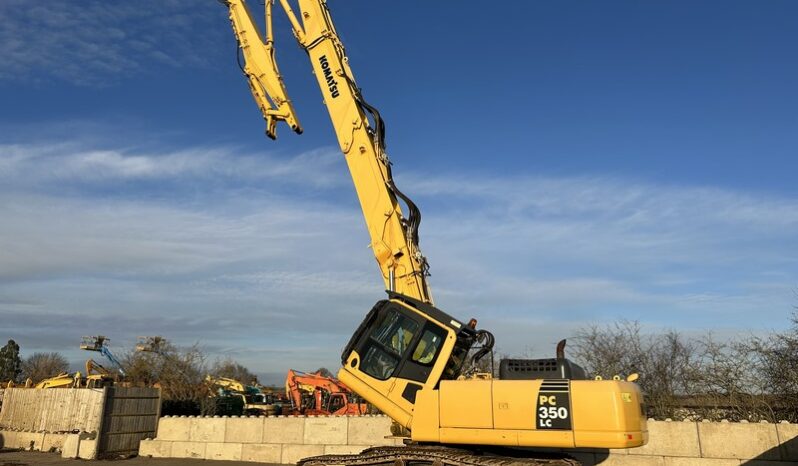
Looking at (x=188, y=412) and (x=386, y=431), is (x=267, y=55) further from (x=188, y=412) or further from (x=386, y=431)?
(x=188, y=412)

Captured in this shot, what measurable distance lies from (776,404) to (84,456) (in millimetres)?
19594

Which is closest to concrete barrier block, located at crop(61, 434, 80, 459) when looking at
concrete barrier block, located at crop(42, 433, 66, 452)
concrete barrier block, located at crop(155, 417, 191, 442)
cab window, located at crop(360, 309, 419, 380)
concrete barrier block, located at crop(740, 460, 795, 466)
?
concrete barrier block, located at crop(42, 433, 66, 452)

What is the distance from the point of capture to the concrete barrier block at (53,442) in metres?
19.1

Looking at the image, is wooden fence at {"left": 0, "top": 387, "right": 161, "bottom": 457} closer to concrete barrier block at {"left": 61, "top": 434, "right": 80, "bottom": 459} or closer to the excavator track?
concrete barrier block at {"left": 61, "top": 434, "right": 80, "bottom": 459}

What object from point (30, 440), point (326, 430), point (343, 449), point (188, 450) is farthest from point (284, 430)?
point (30, 440)

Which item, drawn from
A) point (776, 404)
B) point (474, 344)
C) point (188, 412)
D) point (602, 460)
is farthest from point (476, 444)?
point (188, 412)

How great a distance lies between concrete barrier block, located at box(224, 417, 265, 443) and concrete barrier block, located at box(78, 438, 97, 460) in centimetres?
408

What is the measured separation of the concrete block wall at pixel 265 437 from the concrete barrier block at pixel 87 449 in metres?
1.35

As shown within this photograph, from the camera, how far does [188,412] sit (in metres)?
21.1

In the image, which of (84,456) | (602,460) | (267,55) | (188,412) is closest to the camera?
(267,55)

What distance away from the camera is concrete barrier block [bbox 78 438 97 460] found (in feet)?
54.9

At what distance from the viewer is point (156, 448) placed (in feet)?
57.3

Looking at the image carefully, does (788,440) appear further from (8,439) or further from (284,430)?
(8,439)

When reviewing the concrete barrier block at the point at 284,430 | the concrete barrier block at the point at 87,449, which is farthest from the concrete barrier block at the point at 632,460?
the concrete barrier block at the point at 87,449
